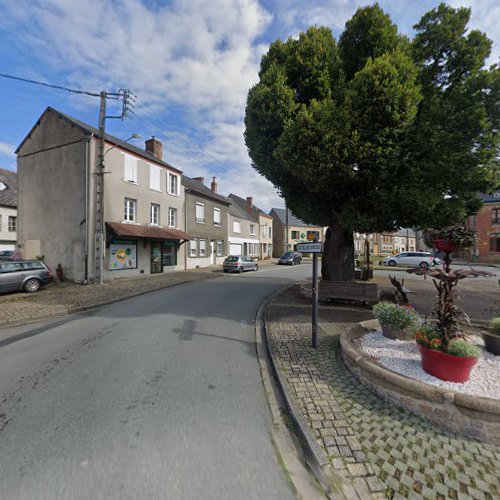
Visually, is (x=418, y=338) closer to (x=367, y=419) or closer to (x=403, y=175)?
(x=367, y=419)

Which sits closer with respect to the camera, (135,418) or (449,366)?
(135,418)

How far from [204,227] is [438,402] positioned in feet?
66.7

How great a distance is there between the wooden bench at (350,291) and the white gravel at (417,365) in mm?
3083

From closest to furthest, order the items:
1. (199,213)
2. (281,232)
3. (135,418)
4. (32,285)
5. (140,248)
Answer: (135,418) < (32,285) < (140,248) < (199,213) < (281,232)

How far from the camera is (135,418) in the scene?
2.93 m

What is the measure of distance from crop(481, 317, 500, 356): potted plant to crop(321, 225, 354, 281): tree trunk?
506 centimetres

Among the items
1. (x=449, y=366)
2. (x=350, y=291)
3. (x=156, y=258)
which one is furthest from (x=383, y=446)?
(x=156, y=258)

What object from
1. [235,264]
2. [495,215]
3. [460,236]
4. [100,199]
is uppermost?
[495,215]

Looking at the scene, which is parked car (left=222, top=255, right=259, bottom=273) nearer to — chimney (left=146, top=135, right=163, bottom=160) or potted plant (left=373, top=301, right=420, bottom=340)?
chimney (left=146, top=135, right=163, bottom=160)

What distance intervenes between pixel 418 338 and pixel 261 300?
6264 millimetres

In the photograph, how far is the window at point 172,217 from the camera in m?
18.2

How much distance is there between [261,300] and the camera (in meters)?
9.52

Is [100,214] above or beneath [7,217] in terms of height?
beneath

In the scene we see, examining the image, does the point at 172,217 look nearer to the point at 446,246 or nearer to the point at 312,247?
the point at 312,247
